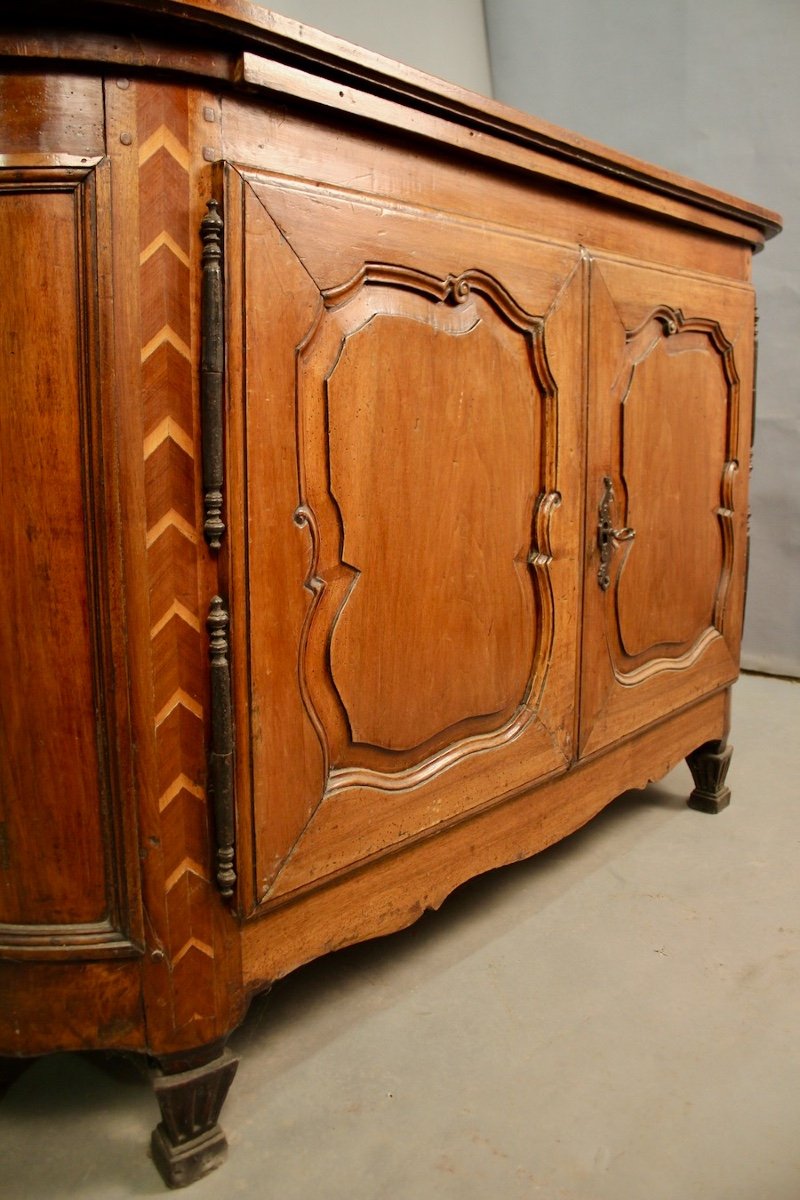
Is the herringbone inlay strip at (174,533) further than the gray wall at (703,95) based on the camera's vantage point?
No

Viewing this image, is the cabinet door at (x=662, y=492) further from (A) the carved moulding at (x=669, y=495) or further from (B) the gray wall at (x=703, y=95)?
(B) the gray wall at (x=703, y=95)

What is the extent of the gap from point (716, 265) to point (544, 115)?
1777mm

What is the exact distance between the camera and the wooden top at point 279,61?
89 centimetres

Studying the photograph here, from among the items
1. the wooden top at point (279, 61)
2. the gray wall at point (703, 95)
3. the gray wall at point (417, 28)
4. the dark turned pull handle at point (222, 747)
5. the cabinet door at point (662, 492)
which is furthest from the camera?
the gray wall at point (703, 95)

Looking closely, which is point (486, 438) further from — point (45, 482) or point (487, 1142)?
point (487, 1142)

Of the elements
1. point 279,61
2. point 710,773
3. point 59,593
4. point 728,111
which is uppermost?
point 728,111

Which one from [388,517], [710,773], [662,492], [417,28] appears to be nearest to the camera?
[388,517]

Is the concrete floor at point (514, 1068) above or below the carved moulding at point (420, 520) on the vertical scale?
below

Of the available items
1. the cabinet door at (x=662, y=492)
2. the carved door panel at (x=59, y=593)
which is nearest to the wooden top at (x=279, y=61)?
the carved door panel at (x=59, y=593)

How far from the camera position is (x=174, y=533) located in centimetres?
100

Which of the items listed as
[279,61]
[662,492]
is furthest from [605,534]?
[279,61]

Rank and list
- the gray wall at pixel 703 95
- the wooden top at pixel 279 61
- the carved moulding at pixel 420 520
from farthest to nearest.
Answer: the gray wall at pixel 703 95, the carved moulding at pixel 420 520, the wooden top at pixel 279 61

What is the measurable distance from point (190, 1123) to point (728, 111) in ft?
9.92

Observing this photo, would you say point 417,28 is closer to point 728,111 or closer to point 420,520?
point 728,111
